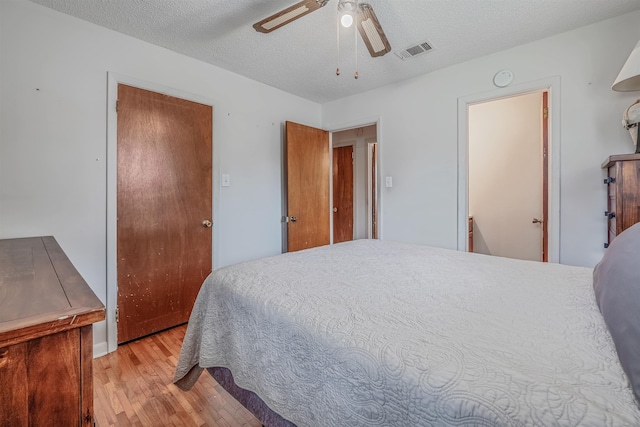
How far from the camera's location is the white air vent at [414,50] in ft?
7.60

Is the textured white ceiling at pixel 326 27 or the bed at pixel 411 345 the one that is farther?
the textured white ceiling at pixel 326 27

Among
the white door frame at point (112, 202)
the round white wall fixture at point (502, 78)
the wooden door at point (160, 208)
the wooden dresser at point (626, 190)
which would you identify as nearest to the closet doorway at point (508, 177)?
the round white wall fixture at point (502, 78)

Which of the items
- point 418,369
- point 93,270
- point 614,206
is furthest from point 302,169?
point 418,369

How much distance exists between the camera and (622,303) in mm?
714

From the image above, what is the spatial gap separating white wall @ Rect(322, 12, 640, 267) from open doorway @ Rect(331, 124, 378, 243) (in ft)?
4.69

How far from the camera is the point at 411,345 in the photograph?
733 millimetres

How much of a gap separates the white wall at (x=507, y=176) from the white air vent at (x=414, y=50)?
A: 1177mm

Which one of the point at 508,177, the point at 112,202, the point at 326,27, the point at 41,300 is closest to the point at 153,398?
the point at 41,300

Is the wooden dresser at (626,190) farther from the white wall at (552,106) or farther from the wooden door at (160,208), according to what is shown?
the wooden door at (160,208)

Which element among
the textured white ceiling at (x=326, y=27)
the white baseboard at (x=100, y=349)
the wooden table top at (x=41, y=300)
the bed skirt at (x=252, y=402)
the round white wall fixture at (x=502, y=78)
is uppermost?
the textured white ceiling at (x=326, y=27)

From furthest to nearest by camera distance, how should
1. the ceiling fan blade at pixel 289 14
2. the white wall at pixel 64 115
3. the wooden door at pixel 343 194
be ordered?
1. the wooden door at pixel 343 194
2. the white wall at pixel 64 115
3. the ceiling fan blade at pixel 289 14

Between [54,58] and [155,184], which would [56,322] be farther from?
[54,58]

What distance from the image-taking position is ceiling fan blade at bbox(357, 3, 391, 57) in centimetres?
153

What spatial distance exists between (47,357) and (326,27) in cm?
225
